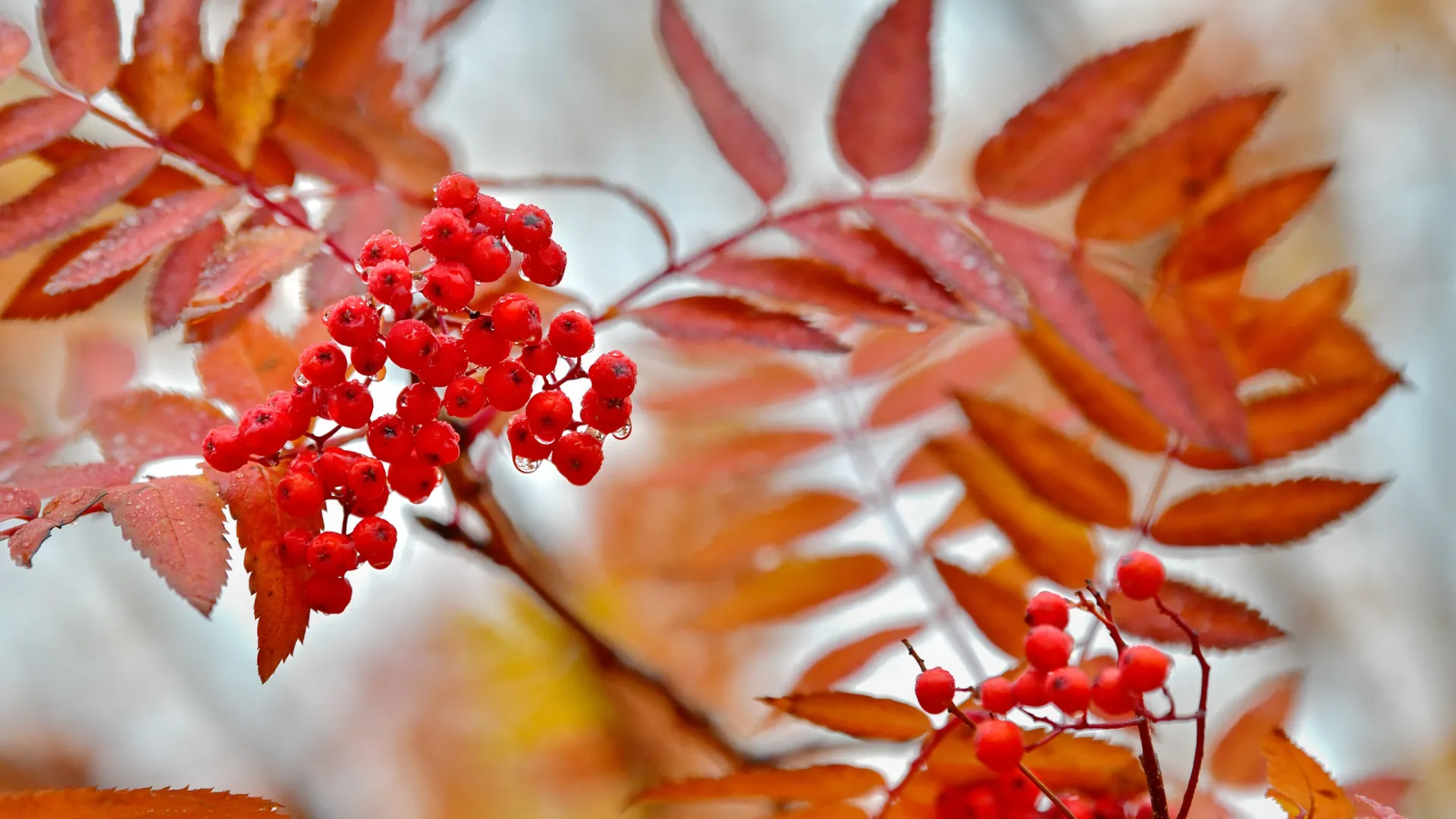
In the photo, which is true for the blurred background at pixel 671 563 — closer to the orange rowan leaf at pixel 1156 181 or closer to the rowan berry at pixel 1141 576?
the orange rowan leaf at pixel 1156 181

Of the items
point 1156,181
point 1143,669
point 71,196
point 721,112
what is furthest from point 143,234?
point 1156,181

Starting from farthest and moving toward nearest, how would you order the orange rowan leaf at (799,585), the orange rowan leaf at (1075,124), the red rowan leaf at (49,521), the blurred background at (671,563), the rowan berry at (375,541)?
1. the blurred background at (671,563)
2. the orange rowan leaf at (799,585)
3. the orange rowan leaf at (1075,124)
4. the rowan berry at (375,541)
5. the red rowan leaf at (49,521)

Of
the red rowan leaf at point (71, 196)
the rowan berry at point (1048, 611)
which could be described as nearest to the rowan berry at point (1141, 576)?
the rowan berry at point (1048, 611)

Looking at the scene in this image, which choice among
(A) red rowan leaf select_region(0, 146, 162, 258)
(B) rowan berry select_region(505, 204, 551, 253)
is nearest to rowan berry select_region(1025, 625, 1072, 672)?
(B) rowan berry select_region(505, 204, 551, 253)

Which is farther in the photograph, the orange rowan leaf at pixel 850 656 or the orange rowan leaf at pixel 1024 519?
the orange rowan leaf at pixel 850 656

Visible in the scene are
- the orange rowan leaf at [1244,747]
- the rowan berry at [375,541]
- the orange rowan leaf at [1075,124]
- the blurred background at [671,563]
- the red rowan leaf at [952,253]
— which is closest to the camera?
the rowan berry at [375,541]

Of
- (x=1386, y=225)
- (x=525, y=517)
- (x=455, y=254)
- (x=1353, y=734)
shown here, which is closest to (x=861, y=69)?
(x=455, y=254)

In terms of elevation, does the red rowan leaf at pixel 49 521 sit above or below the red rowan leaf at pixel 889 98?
below
